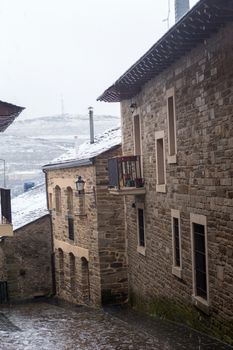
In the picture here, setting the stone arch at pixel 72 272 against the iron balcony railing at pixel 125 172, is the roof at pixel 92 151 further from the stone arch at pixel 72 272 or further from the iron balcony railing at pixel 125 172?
the stone arch at pixel 72 272

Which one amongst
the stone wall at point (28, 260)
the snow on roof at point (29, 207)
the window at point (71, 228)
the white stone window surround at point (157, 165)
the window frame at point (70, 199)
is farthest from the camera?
the snow on roof at point (29, 207)

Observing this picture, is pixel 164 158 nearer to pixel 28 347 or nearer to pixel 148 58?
pixel 148 58

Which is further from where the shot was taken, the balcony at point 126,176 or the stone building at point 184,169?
the balcony at point 126,176

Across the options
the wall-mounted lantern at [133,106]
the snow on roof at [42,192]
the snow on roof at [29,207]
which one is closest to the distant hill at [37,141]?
the snow on roof at [29,207]

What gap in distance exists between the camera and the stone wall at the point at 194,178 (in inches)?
357

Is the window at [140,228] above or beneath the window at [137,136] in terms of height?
beneath

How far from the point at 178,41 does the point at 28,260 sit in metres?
12.5

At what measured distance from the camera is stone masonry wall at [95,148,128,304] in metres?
16.2

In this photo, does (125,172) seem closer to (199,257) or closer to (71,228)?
(199,257)

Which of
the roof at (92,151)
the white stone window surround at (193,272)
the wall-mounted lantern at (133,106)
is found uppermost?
the wall-mounted lantern at (133,106)

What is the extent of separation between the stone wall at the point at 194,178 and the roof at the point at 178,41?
17cm

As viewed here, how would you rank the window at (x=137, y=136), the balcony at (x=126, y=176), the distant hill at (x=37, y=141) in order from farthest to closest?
the distant hill at (x=37, y=141) < the window at (x=137, y=136) < the balcony at (x=126, y=176)

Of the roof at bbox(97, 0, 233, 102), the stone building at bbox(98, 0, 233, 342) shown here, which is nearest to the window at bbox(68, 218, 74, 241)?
the stone building at bbox(98, 0, 233, 342)

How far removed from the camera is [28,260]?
65.7 ft
